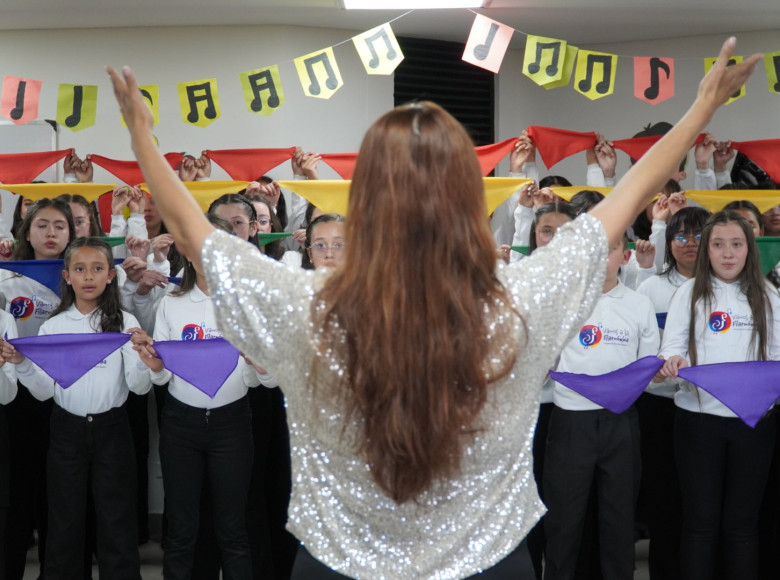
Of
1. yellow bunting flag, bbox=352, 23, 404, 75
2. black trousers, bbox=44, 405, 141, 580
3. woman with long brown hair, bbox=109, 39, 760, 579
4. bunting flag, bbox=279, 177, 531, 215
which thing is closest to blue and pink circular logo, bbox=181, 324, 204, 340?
black trousers, bbox=44, 405, 141, 580

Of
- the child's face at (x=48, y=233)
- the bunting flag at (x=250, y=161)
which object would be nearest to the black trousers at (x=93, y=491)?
the child's face at (x=48, y=233)

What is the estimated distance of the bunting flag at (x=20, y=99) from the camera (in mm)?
4527

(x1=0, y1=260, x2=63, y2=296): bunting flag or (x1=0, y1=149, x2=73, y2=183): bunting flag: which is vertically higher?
(x1=0, y1=149, x2=73, y2=183): bunting flag

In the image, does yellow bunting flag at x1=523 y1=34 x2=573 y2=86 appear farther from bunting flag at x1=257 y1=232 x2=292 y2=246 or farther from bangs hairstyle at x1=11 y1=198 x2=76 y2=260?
bangs hairstyle at x1=11 y1=198 x2=76 y2=260

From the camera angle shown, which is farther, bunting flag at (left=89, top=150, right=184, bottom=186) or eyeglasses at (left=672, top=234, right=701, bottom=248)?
bunting flag at (left=89, top=150, right=184, bottom=186)

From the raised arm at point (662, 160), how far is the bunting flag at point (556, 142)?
344 centimetres

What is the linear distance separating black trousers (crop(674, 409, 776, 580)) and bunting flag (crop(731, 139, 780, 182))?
1.81m

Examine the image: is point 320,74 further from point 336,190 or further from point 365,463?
point 365,463

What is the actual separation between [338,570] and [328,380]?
0.90 ft

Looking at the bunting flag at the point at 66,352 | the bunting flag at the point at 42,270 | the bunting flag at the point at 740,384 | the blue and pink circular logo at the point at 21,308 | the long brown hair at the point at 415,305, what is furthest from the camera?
the blue and pink circular logo at the point at 21,308

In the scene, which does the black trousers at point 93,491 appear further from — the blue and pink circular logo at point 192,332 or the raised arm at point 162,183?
the raised arm at point 162,183

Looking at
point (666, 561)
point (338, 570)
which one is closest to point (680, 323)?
point (666, 561)

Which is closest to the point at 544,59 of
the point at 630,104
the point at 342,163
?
the point at 342,163

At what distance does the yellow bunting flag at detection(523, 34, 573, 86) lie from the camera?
14.7 ft
